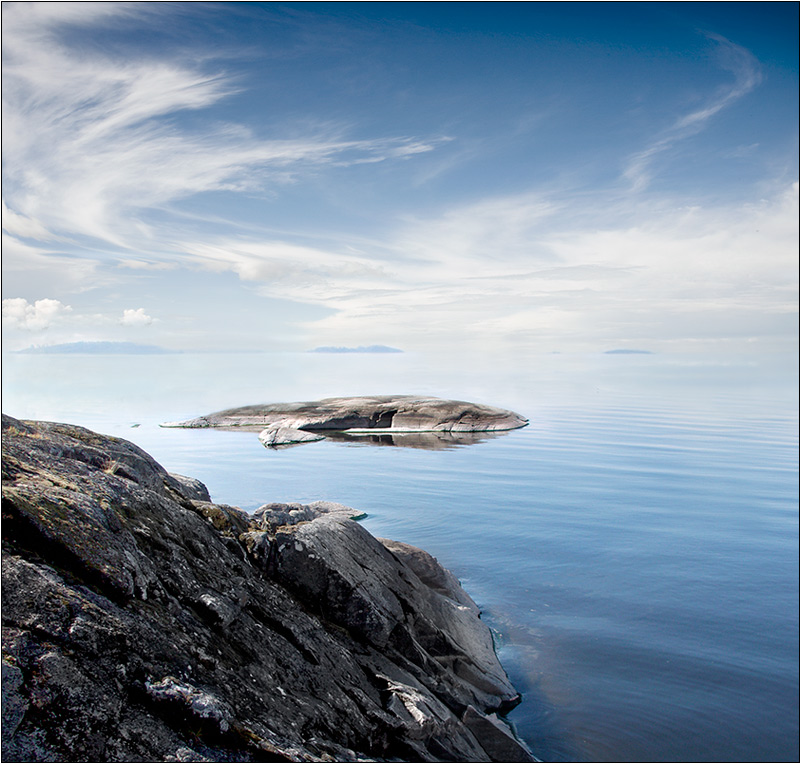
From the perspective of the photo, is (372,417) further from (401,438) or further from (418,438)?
(418,438)

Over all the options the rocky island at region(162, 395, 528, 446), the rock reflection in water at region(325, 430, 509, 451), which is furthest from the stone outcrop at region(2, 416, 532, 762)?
the rocky island at region(162, 395, 528, 446)

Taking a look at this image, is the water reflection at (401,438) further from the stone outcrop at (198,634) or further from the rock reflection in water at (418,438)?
the stone outcrop at (198,634)

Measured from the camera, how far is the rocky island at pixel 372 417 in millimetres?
48250

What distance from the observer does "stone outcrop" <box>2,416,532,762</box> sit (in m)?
4.41

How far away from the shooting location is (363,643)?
317 inches

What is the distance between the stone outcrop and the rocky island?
37.9 meters

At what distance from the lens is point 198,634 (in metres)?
5.69

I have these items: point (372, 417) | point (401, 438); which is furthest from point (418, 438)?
point (372, 417)

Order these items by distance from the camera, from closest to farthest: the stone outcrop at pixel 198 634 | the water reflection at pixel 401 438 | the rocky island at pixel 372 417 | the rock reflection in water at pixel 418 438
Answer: the stone outcrop at pixel 198 634 < the water reflection at pixel 401 438 < the rock reflection in water at pixel 418 438 < the rocky island at pixel 372 417

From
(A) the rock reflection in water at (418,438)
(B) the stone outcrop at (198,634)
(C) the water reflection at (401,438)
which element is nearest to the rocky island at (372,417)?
(C) the water reflection at (401,438)

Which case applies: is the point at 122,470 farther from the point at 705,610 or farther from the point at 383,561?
→ the point at 705,610

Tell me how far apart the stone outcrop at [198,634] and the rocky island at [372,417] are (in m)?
37.9

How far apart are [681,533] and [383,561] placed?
48.1ft

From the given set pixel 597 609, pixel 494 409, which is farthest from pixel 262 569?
pixel 494 409
